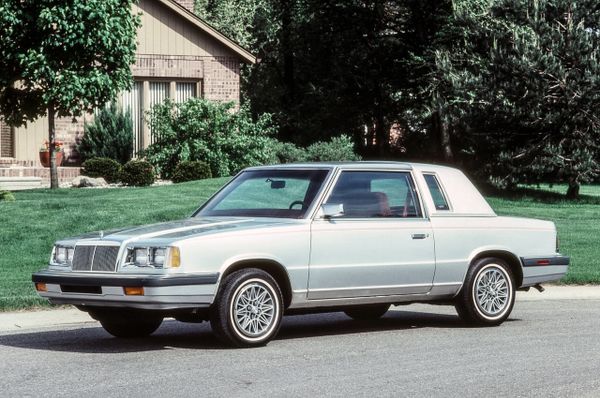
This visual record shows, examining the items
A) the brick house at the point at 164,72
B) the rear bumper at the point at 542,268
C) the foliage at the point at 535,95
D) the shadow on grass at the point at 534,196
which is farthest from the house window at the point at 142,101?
the rear bumper at the point at 542,268

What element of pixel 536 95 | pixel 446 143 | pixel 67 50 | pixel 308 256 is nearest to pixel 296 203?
pixel 308 256

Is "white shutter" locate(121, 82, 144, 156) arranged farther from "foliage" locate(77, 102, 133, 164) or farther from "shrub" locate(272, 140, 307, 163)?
"shrub" locate(272, 140, 307, 163)

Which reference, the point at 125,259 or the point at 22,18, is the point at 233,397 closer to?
the point at 125,259

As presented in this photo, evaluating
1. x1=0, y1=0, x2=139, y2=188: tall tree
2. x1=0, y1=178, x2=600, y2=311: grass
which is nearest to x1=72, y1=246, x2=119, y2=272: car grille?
x1=0, y1=178, x2=600, y2=311: grass

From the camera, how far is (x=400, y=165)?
12250 mm

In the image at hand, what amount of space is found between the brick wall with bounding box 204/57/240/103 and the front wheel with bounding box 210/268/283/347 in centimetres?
2613

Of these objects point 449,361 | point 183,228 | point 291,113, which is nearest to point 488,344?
point 449,361

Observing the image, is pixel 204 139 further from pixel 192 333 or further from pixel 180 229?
pixel 180 229

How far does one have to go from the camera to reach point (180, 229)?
1063 cm

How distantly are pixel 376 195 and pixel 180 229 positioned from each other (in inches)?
85.6

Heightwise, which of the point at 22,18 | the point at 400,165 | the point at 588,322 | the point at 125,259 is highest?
the point at 22,18

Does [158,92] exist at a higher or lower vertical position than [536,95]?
higher

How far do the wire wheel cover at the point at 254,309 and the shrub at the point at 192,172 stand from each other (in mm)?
20964

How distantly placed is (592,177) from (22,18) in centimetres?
1593
